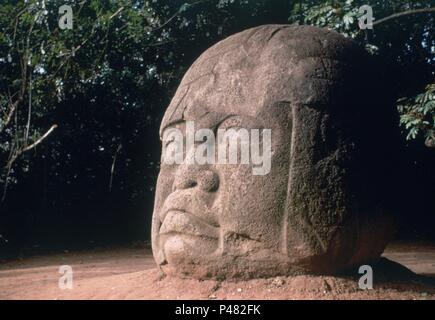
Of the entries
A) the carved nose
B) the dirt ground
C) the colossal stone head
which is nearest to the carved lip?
the colossal stone head

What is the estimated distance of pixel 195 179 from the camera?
5492mm

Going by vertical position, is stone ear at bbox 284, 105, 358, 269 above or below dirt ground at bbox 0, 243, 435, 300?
above

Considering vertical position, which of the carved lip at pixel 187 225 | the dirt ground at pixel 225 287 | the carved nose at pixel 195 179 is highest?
the carved nose at pixel 195 179

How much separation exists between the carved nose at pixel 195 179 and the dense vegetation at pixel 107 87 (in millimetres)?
5121

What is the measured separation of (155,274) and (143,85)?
28.8 ft

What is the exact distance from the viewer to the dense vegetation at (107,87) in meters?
11.7

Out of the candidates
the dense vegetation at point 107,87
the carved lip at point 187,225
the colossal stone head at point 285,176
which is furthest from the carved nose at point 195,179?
the dense vegetation at point 107,87

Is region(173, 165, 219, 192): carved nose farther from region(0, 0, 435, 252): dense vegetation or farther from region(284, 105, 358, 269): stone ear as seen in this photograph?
region(0, 0, 435, 252): dense vegetation

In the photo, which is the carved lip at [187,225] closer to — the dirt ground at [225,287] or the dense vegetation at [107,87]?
the dirt ground at [225,287]

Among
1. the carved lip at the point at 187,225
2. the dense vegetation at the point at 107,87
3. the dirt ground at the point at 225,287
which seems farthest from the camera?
the dense vegetation at the point at 107,87

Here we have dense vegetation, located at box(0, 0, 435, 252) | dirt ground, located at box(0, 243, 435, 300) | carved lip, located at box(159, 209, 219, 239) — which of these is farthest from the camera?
dense vegetation, located at box(0, 0, 435, 252)

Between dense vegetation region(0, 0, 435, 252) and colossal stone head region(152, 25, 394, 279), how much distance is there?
4.32 m

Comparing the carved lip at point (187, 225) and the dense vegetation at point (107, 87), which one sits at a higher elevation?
the dense vegetation at point (107, 87)

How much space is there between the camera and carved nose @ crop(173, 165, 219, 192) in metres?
5.40
